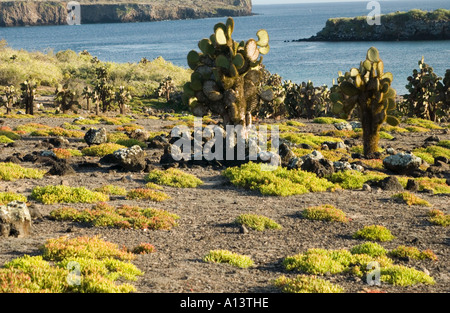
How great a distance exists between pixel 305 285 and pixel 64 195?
34.4 ft

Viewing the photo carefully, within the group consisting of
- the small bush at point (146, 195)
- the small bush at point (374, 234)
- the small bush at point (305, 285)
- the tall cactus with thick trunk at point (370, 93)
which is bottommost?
the small bush at point (374, 234)

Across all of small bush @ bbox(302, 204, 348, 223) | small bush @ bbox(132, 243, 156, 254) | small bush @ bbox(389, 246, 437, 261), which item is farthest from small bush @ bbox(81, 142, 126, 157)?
small bush @ bbox(389, 246, 437, 261)

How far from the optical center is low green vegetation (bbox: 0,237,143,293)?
383 inches

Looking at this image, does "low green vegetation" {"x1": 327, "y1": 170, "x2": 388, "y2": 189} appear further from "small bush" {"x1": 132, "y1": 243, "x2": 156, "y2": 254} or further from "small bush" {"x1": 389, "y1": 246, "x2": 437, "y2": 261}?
"small bush" {"x1": 132, "y1": 243, "x2": 156, "y2": 254}

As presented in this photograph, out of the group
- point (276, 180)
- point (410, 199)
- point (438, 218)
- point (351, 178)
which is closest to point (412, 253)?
point (438, 218)

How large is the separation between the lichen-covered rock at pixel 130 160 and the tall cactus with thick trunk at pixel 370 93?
11.4 m

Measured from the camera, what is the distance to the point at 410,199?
19.6m

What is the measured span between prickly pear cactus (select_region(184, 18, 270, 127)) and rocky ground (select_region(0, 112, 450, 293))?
3854 millimetres

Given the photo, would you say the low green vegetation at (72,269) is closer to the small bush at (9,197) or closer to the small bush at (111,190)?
the small bush at (9,197)

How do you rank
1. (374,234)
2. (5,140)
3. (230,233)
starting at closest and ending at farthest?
(374,234) < (230,233) < (5,140)

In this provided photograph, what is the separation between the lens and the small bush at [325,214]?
17006 millimetres

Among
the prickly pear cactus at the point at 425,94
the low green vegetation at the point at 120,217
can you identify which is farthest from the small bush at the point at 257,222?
the prickly pear cactus at the point at 425,94

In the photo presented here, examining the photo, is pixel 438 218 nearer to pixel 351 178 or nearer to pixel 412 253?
pixel 412 253
